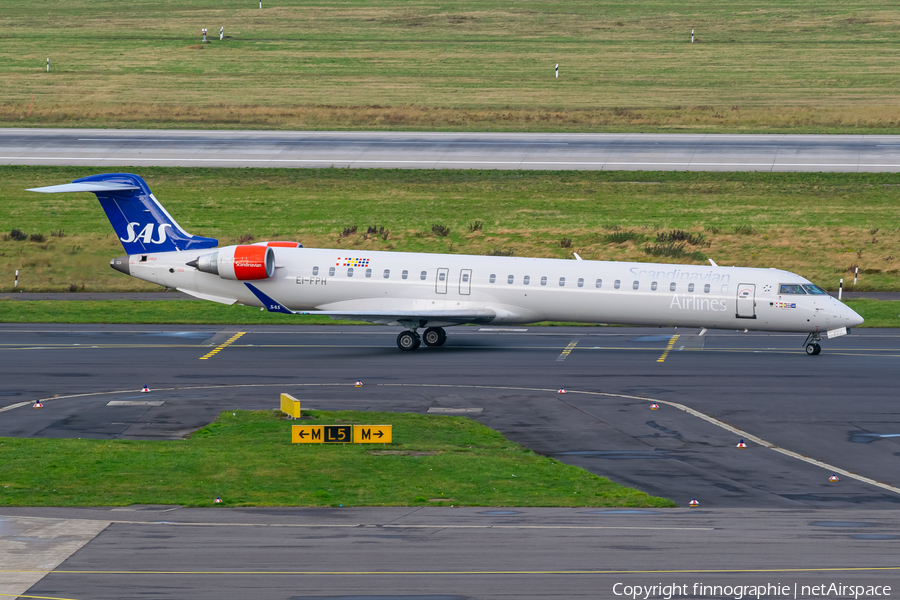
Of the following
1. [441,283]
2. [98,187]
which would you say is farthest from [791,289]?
[98,187]

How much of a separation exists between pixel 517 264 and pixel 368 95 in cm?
5821

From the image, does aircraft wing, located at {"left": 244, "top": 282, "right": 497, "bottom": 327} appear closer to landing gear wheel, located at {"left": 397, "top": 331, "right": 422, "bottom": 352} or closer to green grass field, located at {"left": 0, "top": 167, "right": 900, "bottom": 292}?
landing gear wheel, located at {"left": 397, "top": 331, "right": 422, "bottom": 352}

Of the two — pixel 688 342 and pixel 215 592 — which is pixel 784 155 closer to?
pixel 688 342

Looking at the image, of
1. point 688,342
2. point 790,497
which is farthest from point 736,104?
point 790,497

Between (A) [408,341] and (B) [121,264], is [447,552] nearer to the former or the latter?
(A) [408,341]

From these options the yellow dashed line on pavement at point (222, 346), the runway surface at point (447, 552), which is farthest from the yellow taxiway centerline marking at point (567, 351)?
the runway surface at point (447, 552)

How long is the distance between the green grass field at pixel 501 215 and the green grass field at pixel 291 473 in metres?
26.9

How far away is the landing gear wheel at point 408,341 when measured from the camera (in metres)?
40.4

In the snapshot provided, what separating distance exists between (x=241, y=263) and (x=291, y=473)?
17806 millimetres

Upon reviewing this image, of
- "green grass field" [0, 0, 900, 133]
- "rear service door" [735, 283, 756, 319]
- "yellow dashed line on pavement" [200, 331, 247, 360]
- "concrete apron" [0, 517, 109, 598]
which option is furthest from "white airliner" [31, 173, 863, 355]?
"green grass field" [0, 0, 900, 133]

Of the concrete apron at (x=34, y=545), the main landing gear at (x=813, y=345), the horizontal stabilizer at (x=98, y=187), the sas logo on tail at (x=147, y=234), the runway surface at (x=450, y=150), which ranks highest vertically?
the runway surface at (x=450, y=150)

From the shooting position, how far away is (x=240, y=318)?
47.1 m

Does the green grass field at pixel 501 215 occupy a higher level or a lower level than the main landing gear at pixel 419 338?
higher

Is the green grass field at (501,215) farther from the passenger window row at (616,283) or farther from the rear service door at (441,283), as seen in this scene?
the rear service door at (441,283)
